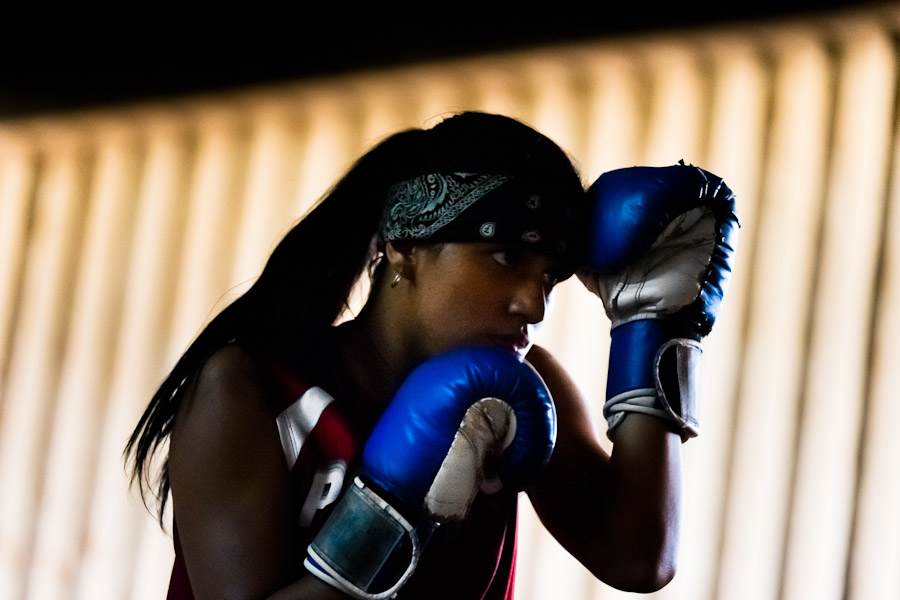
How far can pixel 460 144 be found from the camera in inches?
59.8

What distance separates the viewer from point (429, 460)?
1.30m

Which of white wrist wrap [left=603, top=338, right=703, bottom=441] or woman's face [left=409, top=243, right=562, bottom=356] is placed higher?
woman's face [left=409, top=243, right=562, bottom=356]

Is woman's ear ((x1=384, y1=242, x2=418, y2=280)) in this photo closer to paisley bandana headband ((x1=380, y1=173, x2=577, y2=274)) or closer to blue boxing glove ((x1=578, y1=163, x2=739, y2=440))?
paisley bandana headband ((x1=380, y1=173, x2=577, y2=274))


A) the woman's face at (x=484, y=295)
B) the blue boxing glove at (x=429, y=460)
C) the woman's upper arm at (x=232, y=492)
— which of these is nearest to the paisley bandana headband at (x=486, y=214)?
the woman's face at (x=484, y=295)

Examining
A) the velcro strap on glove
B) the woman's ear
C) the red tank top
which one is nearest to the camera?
the velcro strap on glove

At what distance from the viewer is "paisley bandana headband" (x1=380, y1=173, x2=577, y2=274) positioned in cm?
145

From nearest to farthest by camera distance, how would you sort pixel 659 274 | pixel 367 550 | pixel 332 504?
pixel 367 550
pixel 332 504
pixel 659 274

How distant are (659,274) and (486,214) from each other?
0.25 meters

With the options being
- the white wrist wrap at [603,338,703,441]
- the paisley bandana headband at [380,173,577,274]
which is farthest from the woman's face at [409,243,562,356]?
the white wrist wrap at [603,338,703,441]

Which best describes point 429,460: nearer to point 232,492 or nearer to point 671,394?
point 232,492

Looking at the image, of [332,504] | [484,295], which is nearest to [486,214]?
[484,295]

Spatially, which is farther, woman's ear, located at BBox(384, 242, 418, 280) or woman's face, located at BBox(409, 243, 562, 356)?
woman's ear, located at BBox(384, 242, 418, 280)

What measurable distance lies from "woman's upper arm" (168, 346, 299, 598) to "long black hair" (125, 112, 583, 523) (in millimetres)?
90

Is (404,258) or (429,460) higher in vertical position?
(404,258)
